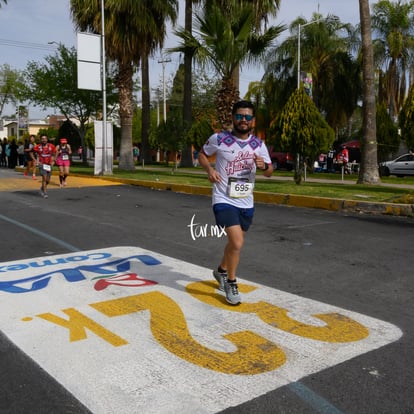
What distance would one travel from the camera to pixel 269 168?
4430 millimetres

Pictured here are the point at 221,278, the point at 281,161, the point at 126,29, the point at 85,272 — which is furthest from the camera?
the point at 281,161

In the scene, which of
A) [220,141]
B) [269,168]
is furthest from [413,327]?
[220,141]

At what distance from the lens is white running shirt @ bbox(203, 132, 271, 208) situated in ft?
13.9

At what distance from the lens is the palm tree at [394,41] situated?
31438 mm

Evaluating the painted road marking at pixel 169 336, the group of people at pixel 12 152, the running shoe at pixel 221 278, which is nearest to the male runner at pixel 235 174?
the running shoe at pixel 221 278

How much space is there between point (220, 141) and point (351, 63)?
103 ft

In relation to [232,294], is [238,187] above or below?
above

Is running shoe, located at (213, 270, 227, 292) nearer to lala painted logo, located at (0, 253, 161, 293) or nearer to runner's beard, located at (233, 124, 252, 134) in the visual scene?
lala painted logo, located at (0, 253, 161, 293)

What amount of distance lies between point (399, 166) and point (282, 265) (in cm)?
2074

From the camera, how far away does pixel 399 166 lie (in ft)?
79.9

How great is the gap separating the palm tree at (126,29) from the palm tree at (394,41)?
52.3 feet

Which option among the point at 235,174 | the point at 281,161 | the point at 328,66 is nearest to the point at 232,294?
the point at 235,174

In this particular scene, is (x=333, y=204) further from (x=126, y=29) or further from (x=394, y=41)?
(x=394, y=41)

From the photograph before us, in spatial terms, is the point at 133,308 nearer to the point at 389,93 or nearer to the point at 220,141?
the point at 220,141
